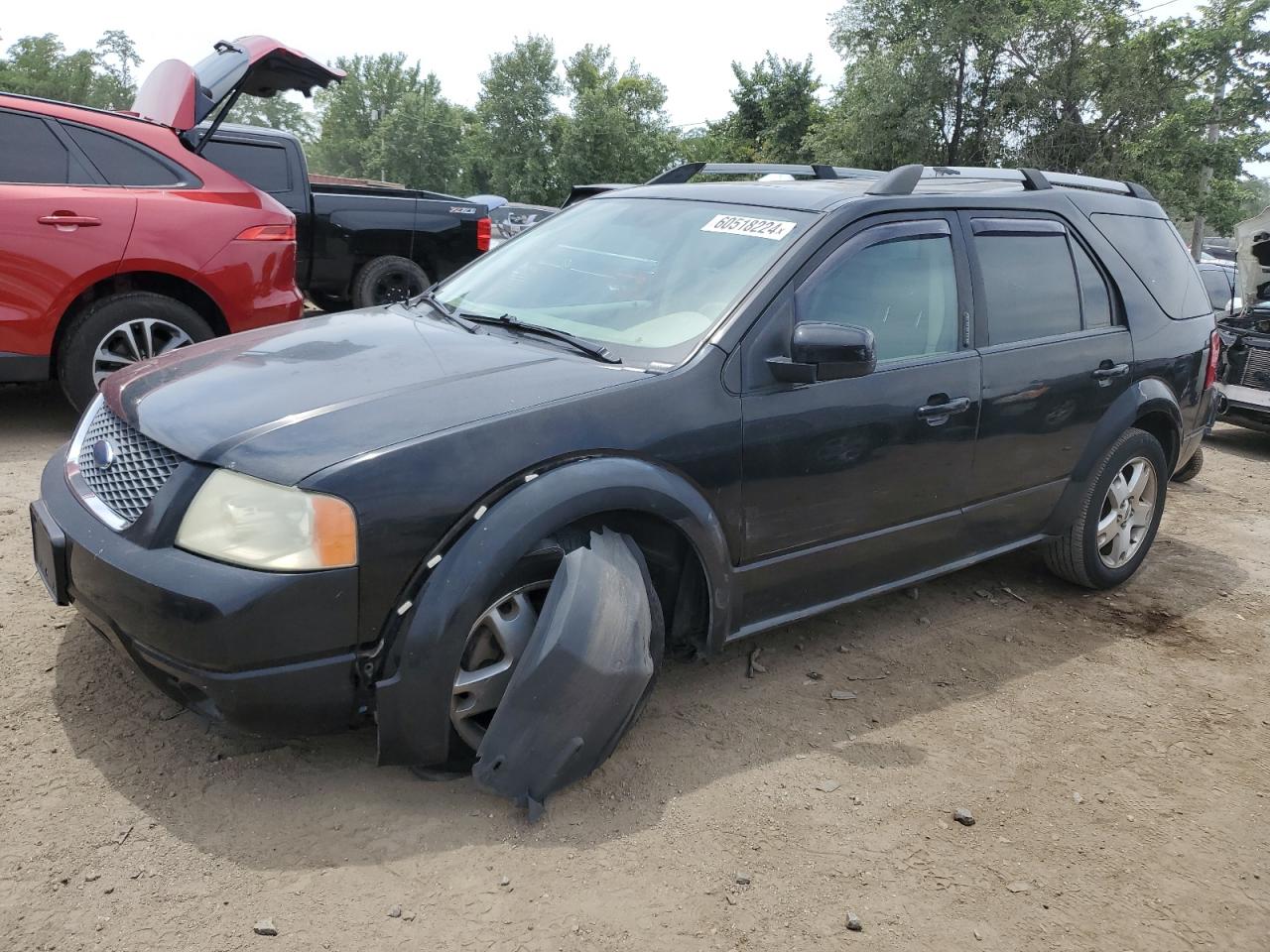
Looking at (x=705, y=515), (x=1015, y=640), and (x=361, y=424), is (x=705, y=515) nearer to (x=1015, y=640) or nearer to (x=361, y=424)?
(x=361, y=424)

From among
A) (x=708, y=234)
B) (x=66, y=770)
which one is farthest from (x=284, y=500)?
(x=708, y=234)

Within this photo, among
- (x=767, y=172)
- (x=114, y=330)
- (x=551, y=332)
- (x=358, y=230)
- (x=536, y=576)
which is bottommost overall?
(x=536, y=576)

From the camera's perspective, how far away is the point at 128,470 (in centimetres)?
279

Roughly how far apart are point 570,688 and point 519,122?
56.9 meters

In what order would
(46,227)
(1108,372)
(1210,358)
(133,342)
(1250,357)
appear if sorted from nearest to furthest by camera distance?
1. (1108,372)
2. (1210,358)
3. (46,227)
4. (133,342)
5. (1250,357)

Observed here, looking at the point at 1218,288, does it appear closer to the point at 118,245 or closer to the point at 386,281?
the point at 386,281

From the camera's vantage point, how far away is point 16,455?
5.36m

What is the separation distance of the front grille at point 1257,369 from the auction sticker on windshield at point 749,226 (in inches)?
257

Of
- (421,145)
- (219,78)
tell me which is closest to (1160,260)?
(219,78)

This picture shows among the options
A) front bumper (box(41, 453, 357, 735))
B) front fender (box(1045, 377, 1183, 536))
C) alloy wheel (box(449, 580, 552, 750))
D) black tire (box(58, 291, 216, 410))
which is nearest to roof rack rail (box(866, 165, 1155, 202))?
front fender (box(1045, 377, 1183, 536))

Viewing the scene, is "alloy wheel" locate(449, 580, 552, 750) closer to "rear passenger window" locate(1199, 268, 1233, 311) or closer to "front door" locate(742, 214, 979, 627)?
"front door" locate(742, 214, 979, 627)

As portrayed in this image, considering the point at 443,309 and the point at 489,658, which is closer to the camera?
the point at 489,658

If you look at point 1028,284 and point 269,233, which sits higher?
point 1028,284

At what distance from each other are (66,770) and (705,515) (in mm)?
1871
